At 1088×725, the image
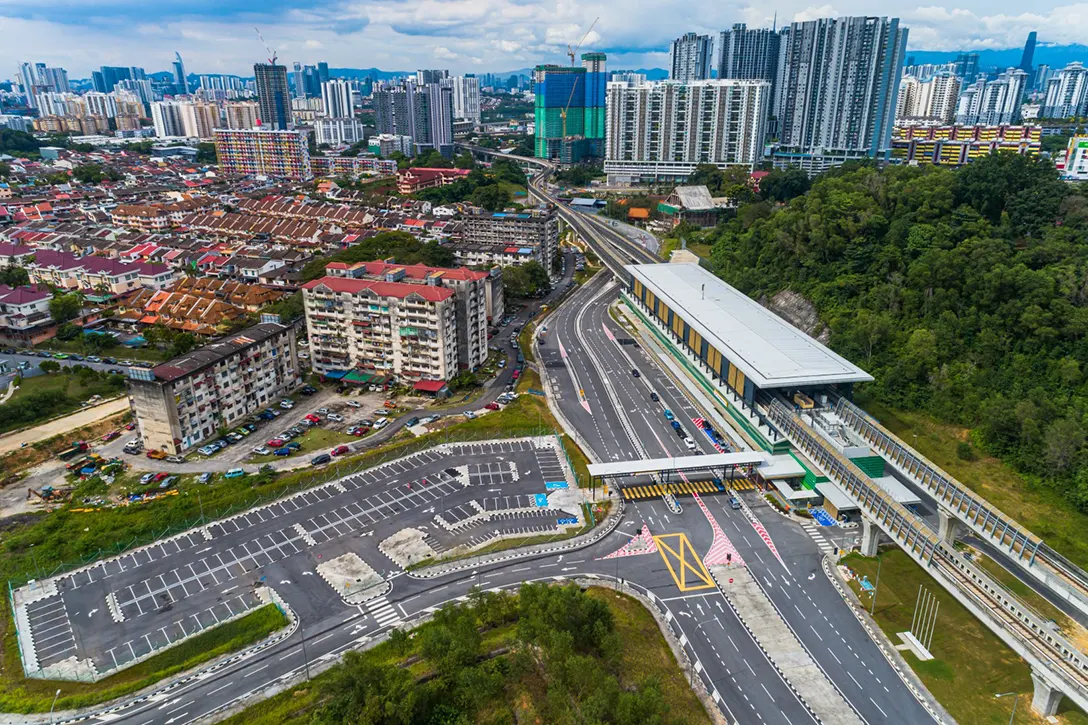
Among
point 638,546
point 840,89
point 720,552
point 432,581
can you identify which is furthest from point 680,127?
point 432,581

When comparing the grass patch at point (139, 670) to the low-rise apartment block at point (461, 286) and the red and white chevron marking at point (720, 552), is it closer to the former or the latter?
the red and white chevron marking at point (720, 552)

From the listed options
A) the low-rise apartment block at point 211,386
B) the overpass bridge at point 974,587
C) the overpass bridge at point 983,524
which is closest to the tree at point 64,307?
the low-rise apartment block at point 211,386

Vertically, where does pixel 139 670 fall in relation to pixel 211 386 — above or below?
below

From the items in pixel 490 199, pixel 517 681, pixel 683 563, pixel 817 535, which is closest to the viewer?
pixel 517 681

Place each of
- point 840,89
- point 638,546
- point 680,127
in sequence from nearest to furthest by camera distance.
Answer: point 638,546
point 840,89
point 680,127

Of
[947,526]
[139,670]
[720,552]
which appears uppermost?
[947,526]

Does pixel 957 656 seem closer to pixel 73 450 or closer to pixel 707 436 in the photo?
pixel 707 436

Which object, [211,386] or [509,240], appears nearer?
[211,386]

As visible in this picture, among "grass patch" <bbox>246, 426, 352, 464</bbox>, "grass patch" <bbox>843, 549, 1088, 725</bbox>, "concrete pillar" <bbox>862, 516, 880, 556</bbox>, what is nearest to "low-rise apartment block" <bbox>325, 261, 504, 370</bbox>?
"grass patch" <bbox>246, 426, 352, 464</bbox>
